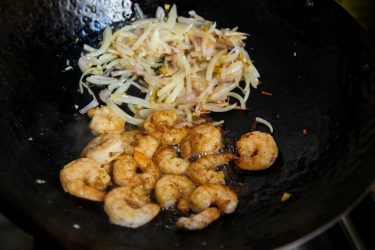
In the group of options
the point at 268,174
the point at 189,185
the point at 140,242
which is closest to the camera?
the point at 140,242

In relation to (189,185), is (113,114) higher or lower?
higher

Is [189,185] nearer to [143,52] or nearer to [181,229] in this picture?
[181,229]

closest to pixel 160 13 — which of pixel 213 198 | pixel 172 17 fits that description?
pixel 172 17

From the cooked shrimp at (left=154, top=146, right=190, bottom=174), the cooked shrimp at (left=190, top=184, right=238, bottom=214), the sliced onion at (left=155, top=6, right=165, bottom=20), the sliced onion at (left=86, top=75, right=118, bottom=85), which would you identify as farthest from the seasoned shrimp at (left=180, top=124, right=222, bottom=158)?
the sliced onion at (left=155, top=6, right=165, bottom=20)

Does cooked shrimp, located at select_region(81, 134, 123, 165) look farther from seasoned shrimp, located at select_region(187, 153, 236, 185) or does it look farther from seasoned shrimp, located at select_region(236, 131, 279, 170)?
seasoned shrimp, located at select_region(236, 131, 279, 170)

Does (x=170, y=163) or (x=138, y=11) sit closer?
(x=170, y=163)

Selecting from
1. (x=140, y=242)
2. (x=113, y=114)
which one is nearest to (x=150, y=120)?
(x=113, y=114)

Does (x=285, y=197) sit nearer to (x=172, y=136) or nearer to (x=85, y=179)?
(x=172, y=136)
